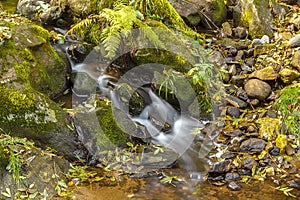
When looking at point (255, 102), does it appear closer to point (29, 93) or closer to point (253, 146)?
point (253, 146)

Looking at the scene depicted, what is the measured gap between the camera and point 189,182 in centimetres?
465

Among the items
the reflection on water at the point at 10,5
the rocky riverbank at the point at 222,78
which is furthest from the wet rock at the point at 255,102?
the reflection on water at the point at 10,5

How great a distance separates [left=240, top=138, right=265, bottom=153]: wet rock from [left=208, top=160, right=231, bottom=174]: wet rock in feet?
1.63

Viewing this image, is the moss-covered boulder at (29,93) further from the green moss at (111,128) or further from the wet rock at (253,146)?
the wet rock at (253,146)

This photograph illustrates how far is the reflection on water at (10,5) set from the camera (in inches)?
324

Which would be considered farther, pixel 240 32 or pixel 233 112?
pixel 240 32

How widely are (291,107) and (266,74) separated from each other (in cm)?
90

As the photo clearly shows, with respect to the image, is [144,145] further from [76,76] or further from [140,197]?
[76,76]

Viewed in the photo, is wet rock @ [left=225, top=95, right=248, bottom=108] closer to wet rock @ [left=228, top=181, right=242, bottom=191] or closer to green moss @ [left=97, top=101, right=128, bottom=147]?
wet rock @ [left=228, top=181, right=242, bottom=191]

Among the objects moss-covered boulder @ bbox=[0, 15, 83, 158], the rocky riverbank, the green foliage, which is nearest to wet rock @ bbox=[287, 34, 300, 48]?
the rocky riverbank

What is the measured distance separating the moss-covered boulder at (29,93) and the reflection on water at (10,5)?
2651 millimetres

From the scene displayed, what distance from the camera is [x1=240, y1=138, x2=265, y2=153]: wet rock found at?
16.7 feet

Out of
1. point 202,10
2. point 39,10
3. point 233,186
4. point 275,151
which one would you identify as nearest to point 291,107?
point 275,151

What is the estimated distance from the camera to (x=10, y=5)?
8461 mm
